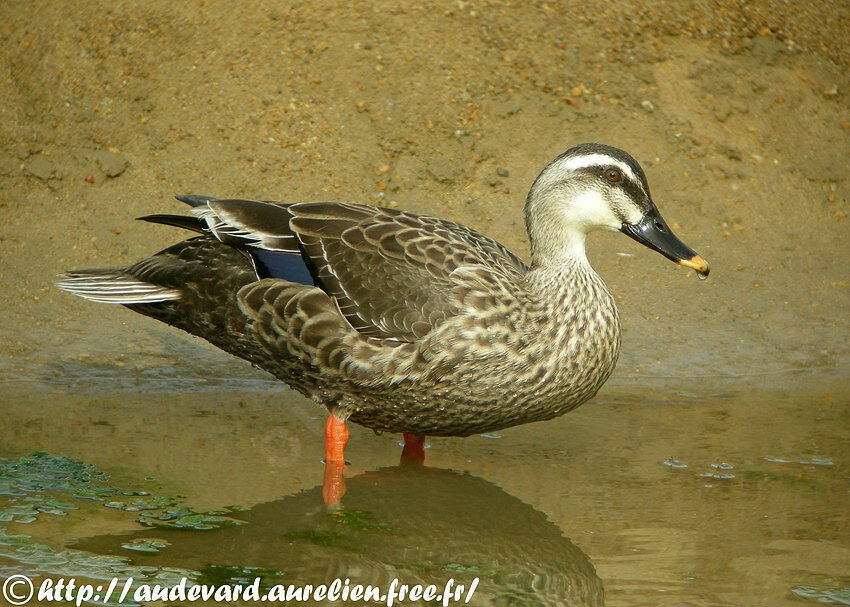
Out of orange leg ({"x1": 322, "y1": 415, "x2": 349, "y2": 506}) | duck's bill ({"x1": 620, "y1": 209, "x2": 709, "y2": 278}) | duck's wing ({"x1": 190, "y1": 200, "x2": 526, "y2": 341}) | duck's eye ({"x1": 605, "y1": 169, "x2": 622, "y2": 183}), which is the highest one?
duck's eye ({"x1": 605, "y1": 169, "x2": 622, "y2": 183})

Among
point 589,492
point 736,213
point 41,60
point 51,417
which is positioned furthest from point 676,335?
point 41,60

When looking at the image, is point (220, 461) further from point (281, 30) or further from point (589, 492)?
point (281, 30)

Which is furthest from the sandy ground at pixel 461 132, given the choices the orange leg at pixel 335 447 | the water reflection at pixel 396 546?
the water reflection at pixel 396 546

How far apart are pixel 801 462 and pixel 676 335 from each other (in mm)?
1820

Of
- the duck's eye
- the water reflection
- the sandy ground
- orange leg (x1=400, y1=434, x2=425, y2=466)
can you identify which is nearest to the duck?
the duck's eye

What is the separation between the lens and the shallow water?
176 inches

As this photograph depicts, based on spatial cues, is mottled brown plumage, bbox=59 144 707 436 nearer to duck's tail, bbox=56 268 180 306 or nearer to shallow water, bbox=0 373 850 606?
duck's tail, bbox=56 268 180 306

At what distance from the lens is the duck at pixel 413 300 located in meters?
5.22

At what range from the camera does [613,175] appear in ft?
18.1

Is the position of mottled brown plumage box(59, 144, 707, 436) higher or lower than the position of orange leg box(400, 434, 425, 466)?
higher

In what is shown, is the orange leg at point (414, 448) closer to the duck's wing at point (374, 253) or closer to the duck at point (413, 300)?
Answer: the duck at point (413, 300)

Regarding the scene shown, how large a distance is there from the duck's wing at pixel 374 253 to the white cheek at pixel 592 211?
0.45 m

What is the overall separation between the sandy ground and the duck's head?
1.76 meters

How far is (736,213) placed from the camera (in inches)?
334
